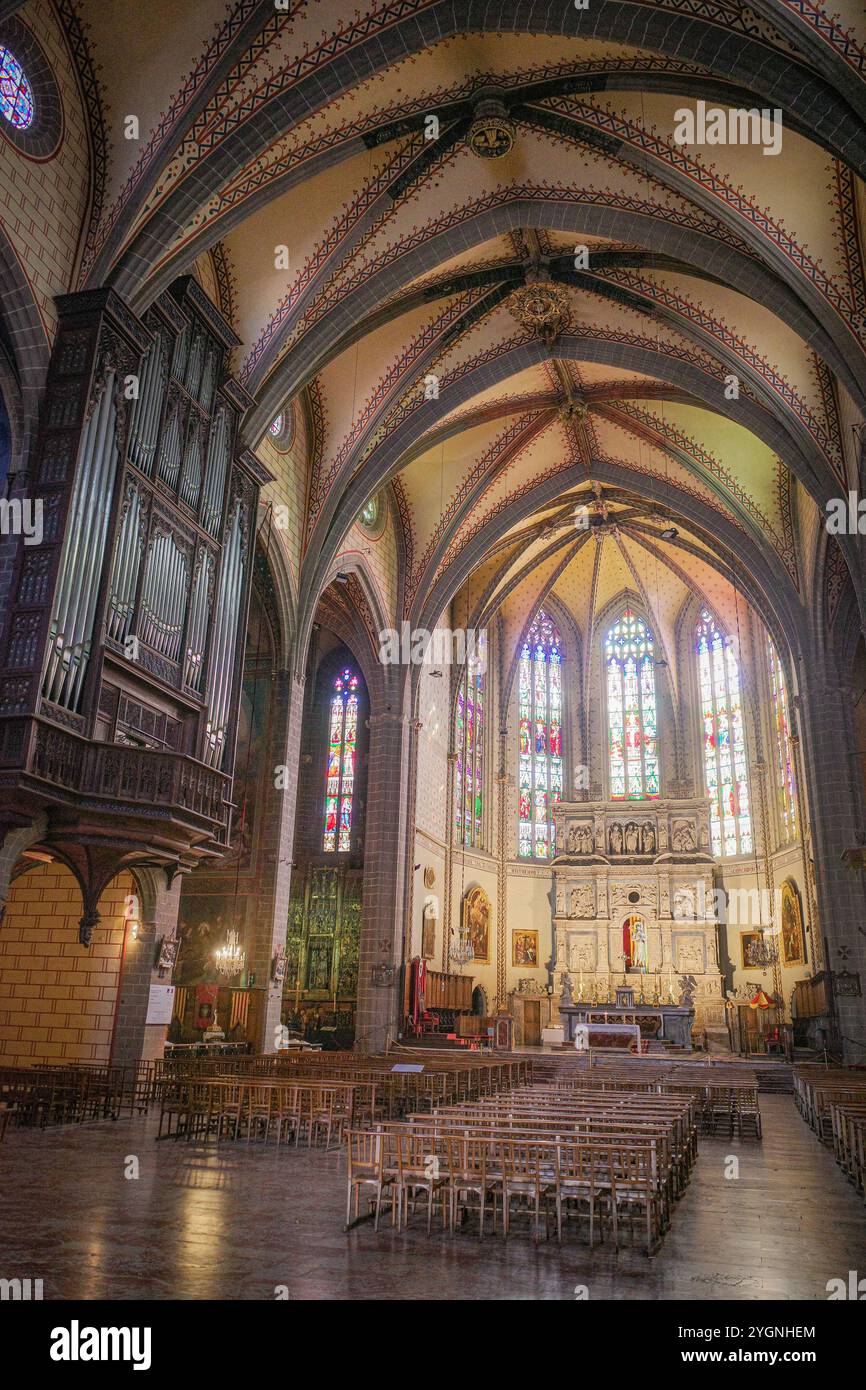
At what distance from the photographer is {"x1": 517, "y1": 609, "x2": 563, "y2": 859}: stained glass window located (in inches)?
1473

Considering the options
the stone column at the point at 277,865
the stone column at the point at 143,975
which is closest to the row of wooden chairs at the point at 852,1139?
the stone column at the point at 143,975

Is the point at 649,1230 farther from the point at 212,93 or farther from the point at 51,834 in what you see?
the point at 212,93

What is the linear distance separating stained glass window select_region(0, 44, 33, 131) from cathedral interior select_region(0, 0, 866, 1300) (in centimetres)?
8

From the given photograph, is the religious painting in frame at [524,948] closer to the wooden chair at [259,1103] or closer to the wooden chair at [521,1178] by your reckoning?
the wooden chair at [259,1103]

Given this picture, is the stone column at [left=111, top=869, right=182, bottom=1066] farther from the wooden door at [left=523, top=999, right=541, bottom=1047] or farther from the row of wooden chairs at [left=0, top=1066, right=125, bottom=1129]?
the wooden door at [left=523, top=999, right=541, bottom=1047]

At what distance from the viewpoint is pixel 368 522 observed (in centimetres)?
2586

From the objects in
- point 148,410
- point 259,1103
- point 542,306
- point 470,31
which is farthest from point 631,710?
point 259,1103

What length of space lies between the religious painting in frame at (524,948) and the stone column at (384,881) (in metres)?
10.5

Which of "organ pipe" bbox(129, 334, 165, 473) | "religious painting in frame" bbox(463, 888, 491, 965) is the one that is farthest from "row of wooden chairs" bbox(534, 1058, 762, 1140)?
"religious painting in frame" bbox(463, 888, 491, 965)

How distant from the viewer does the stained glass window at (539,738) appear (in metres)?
37.4

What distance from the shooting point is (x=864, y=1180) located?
29.1 ft

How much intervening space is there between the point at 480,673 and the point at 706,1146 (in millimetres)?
24874

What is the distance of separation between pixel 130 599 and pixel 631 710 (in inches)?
1057
